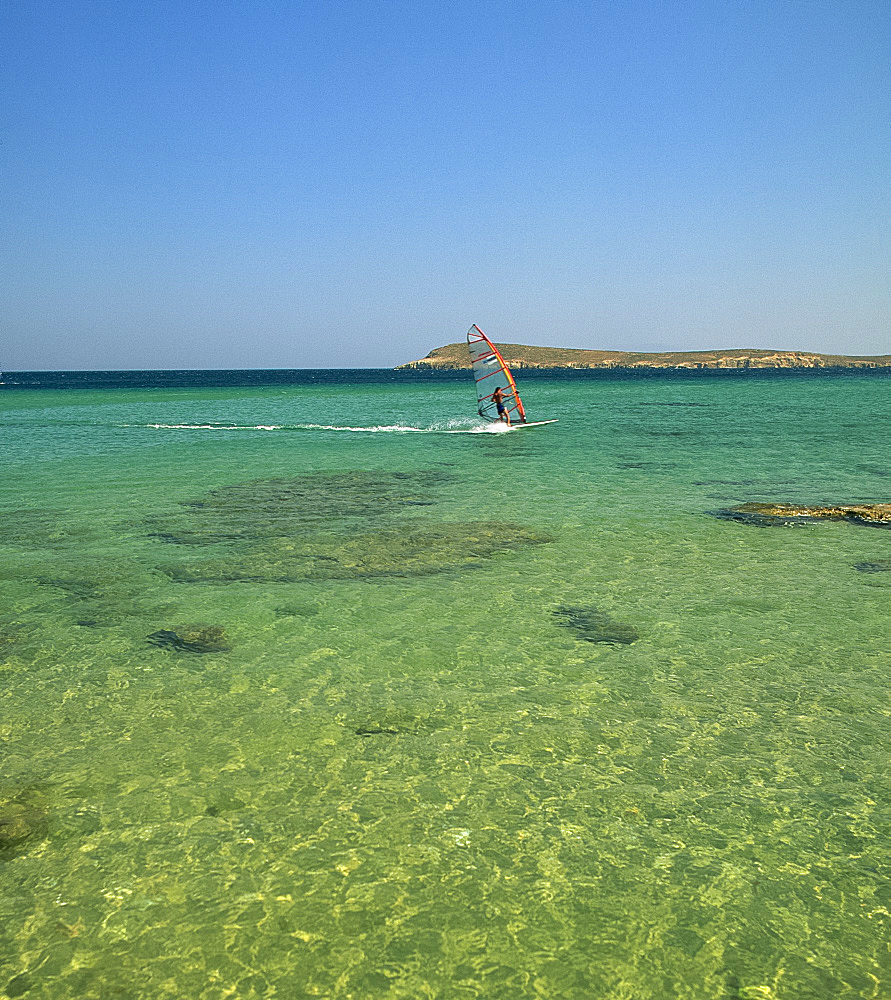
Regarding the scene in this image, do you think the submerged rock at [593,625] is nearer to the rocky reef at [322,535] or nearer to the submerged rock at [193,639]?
the rocky reef at [322,535]

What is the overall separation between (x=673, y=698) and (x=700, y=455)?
65.5 feet

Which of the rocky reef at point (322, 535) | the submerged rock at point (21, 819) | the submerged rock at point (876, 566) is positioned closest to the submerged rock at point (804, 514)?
the submerged rock at point (876, 566)

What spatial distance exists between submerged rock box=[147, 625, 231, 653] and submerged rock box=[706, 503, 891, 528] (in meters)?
8.89

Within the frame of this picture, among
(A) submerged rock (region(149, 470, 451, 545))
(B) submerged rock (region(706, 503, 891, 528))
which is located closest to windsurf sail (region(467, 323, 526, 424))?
(A) submerged rock (region(149, 470, 451, 545))

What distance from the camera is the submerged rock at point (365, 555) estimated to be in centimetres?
1018

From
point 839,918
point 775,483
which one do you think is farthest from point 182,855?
point 775,483

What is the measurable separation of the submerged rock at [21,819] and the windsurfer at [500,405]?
103 ft

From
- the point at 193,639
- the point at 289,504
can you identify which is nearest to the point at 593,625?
the point at 193,639

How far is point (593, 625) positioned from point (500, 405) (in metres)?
28.0

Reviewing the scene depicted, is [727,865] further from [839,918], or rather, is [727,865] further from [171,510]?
[171,510]

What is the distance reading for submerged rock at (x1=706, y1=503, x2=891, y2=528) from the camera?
13.2 metres

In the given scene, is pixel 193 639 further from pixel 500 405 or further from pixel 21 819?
pixel 500 405

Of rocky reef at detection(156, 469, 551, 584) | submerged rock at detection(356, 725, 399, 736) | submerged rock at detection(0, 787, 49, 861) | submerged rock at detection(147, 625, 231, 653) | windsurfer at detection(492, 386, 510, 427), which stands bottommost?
submerged rock at detection(356, 725, 399, 736)

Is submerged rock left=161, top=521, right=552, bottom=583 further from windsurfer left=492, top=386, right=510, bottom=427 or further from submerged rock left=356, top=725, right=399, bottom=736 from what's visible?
windsurfer left=492, top=386, right=510, bottom=427
